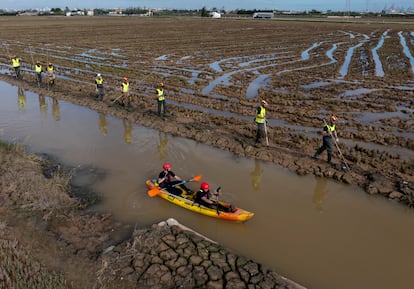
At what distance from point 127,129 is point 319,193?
30.3 feet

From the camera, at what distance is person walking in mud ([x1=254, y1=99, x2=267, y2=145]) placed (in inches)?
500

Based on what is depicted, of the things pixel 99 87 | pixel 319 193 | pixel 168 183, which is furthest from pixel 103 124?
pixel 319 193

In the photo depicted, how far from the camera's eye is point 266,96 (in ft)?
64.6

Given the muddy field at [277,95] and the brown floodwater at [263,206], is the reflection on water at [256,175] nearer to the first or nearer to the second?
the brown floodwater at [263,206]

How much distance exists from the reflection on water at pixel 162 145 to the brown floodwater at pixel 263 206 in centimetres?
4

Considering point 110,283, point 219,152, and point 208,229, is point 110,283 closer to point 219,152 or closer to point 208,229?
point 208,229

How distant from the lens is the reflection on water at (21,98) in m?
18.9

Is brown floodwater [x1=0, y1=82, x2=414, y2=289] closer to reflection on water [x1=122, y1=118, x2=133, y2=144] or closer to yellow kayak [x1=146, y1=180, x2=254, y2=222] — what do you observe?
reflection on water [x1=122, y1=118, x2=133, y2=144]

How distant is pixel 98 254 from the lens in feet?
24.2

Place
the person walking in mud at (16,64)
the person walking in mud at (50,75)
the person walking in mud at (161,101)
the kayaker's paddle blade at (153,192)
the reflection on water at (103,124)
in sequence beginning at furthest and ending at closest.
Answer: the person walking in mud at (16,64) < the person walking in mud at (50,75) < the person walking in mud at (161,101) < the reflection on water at (103,124) < the kayaker's paddle blade at (153,192)

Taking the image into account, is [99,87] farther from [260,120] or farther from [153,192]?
[153,192]

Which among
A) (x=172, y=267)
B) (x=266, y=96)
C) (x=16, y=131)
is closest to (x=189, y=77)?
(x=266, y=96)

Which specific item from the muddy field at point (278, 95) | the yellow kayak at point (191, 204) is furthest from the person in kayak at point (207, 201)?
the muddy field at point (278, 95)

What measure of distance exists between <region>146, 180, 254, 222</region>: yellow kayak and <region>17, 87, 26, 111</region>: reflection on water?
40.8 feet
